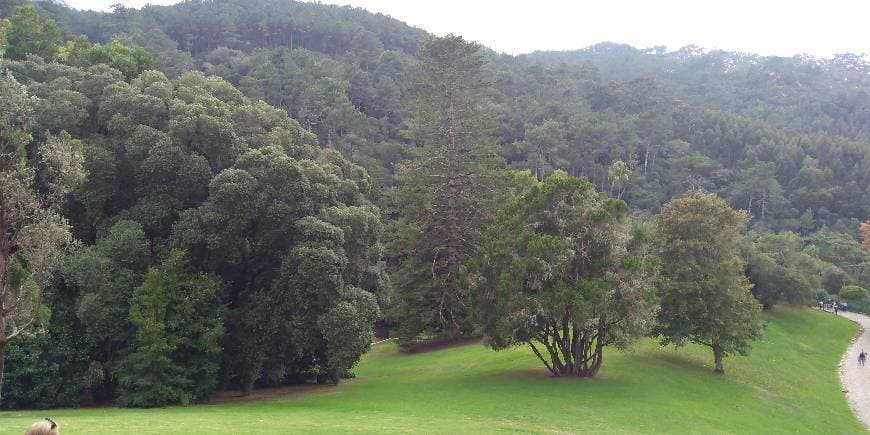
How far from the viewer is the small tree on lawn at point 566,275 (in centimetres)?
2473

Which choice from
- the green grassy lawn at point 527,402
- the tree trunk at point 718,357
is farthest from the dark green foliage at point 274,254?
the tree trunk at point 718,357

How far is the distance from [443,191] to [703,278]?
57.6ft

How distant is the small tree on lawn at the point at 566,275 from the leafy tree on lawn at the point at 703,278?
11.7 feet

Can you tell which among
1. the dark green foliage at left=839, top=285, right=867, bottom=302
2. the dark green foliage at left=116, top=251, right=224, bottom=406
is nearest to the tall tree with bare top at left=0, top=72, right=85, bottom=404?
the dark green foliage at left=116, top=251, right=224, bottom=406

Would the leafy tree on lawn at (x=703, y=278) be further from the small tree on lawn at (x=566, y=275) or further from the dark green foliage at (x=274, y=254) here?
the dark green foliage at (x=274, y=254)

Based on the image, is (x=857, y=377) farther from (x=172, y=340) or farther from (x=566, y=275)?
(x=172, y=340)

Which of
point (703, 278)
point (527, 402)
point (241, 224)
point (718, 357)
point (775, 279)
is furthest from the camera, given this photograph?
point (775, 279)

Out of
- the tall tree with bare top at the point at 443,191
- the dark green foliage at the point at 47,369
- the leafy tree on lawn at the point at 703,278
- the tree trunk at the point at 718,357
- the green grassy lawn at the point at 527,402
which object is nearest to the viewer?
the green grassy lawn at the point at 527,402

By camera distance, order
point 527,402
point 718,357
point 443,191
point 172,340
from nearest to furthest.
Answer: point 527,402 < point 172,340 < point 718,357 < point 443,191

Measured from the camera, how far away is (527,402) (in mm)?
22922

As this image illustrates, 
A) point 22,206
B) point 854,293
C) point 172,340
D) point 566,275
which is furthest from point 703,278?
point 854,293

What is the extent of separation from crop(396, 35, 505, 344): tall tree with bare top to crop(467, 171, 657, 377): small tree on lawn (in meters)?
11.0

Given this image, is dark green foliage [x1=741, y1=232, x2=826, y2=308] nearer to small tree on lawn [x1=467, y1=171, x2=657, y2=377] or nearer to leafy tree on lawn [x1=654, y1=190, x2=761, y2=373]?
leafy tree on lawn [x1=654, y1=190, x2=761, y2=373]

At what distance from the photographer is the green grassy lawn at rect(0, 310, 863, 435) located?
17.8 m
